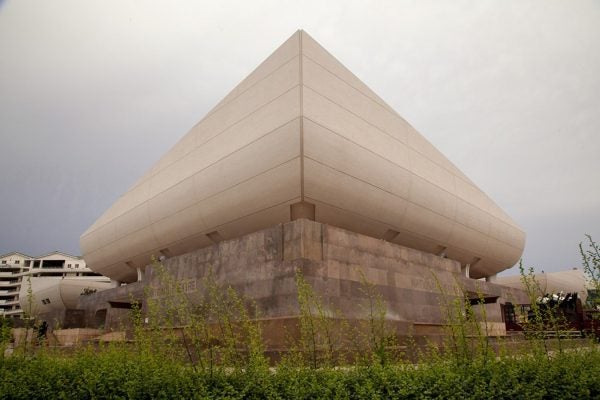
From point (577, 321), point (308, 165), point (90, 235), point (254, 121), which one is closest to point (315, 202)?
point (308, 165)

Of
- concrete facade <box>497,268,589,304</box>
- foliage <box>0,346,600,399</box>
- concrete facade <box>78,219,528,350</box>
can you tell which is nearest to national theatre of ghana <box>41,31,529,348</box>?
concrete facade <box>78,219,528,350</box>

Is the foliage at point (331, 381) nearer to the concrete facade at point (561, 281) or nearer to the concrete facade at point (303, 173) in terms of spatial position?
the concrete facade at point (303, 173)

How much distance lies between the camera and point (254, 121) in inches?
618

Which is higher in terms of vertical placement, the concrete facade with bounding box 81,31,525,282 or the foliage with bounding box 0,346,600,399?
the concrete facade with bounding box 81,31,525,282

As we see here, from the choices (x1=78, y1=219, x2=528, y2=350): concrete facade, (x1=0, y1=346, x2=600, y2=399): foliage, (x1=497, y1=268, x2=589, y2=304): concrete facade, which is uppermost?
(x1=497, y1=268, x2=589, y2=304): concrete facade

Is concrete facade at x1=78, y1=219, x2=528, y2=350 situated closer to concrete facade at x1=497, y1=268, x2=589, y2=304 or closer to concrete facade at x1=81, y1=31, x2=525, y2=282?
concrete facade at x1=81, y1=31, x2=525, y2=282

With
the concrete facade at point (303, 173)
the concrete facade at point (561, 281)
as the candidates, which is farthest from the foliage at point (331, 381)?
the concrete facade at point (561, 281)

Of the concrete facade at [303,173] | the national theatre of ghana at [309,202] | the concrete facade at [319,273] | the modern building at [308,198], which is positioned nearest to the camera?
the concrete facade at [319,273]

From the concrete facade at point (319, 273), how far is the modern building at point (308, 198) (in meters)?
0.05

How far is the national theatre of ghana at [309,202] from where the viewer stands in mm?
12898

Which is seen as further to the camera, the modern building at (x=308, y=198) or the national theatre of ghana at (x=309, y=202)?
the modern building at (x=308, y=198)

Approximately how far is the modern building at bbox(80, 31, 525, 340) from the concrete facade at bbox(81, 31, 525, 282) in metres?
0.05

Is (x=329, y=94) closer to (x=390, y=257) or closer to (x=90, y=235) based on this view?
(x=390, y=257)

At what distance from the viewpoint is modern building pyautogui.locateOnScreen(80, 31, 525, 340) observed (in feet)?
43.0
